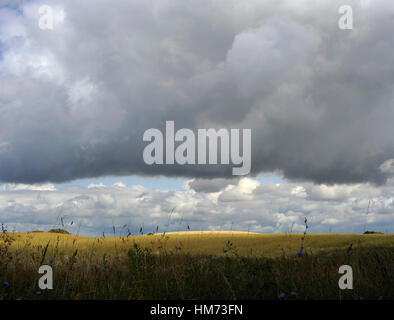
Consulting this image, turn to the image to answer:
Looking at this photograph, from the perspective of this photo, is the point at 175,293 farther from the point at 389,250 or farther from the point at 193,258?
the point at 389,250

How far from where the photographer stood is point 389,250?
8711mm

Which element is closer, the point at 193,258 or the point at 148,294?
the point at 148,294

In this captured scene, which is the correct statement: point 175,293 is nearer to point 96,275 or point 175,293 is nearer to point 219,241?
point 96,275

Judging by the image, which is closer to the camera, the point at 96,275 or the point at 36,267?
the point at 96,275
